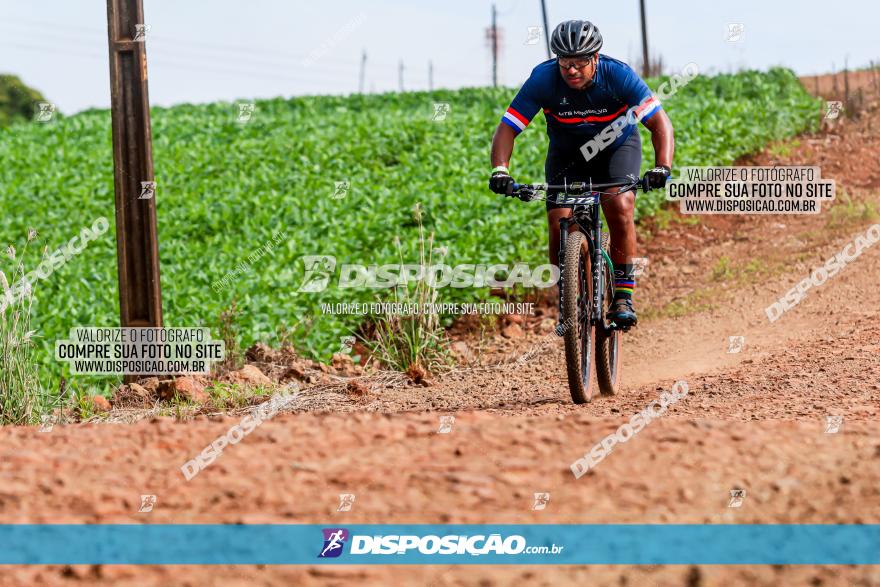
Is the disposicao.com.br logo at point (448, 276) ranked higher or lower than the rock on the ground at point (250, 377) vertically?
higher

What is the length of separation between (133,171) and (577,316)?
15.6ft

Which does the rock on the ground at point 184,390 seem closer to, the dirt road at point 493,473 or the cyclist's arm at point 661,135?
the dirt road at point 493,473

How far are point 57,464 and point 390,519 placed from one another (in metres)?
1.87

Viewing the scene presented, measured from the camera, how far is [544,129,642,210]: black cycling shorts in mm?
6762

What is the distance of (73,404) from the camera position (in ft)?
26.9

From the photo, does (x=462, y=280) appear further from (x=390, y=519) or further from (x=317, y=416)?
(x=390, y=519)

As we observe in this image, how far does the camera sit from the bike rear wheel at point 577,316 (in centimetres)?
632

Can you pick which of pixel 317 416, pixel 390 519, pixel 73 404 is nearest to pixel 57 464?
pixel 317 416

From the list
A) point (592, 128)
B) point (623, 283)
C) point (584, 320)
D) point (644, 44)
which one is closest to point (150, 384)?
point (584, 320)

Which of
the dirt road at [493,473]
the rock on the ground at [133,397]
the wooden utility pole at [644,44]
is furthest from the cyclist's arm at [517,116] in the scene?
the wooden utility pole at [644,44]

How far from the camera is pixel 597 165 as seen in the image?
683 centimetres

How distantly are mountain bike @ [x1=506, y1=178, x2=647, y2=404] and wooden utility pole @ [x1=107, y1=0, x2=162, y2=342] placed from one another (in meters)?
4.13

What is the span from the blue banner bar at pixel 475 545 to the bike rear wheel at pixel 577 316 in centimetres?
298

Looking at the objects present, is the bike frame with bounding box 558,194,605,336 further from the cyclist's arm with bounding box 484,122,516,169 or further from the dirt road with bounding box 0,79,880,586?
the dirt road with bounding box 0,79,880,586
